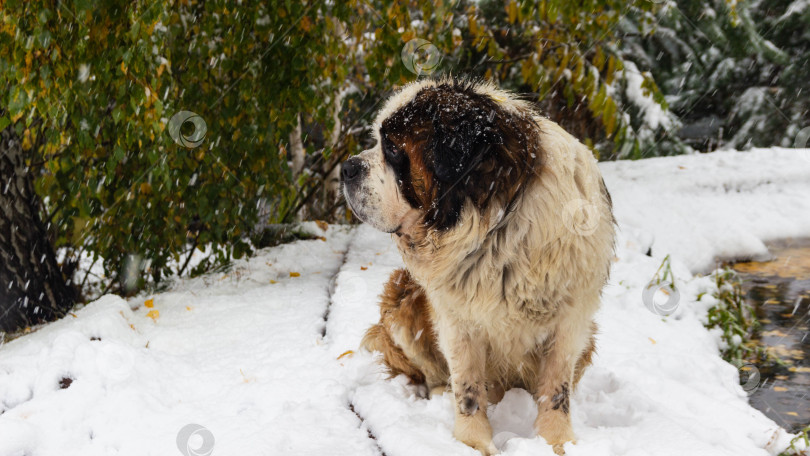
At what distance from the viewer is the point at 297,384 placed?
3074 mm

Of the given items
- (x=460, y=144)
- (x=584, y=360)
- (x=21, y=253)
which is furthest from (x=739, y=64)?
(x=21, y=253)

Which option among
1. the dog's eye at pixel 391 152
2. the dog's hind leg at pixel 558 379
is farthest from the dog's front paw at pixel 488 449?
the dog's eye at pixel 391 152

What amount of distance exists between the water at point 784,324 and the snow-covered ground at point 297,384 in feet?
0.70

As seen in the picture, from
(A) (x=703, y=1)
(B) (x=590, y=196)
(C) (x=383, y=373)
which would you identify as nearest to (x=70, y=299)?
A: (C) (x=383, y=373)

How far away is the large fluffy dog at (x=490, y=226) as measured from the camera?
2422 millimetres

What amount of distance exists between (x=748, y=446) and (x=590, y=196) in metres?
1.37

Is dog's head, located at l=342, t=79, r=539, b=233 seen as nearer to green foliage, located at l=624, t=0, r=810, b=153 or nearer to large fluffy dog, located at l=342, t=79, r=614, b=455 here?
large fluffy dog, located at l=342, t=79, r=614, b=455

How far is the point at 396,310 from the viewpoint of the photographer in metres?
3.13

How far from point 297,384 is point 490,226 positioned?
1.37m

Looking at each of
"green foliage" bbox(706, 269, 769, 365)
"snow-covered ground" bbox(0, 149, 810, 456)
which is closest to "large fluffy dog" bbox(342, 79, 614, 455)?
"snow-covered ground" bbox(0, 149, 810, 456)

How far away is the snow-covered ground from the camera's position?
101 inches

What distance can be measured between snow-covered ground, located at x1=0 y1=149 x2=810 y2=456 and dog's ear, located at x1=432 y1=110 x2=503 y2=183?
1.17 m

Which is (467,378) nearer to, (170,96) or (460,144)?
(460,144)

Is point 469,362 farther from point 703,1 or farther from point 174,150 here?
point 703,1
